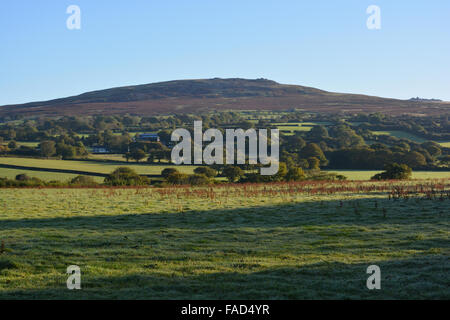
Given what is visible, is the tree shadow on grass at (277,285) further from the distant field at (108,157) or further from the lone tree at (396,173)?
the distant field at (108,157)

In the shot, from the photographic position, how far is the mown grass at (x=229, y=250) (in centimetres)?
898

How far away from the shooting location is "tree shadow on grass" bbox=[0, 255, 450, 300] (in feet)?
28.0

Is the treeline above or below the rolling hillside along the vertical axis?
below

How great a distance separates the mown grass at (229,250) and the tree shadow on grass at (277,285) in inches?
0.8

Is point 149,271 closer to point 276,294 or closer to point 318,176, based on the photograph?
point 276,294

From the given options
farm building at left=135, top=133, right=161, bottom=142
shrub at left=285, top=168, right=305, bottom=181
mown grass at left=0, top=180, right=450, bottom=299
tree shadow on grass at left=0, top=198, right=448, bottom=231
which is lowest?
shrub at left=285, top=168, right=305, bottom=181

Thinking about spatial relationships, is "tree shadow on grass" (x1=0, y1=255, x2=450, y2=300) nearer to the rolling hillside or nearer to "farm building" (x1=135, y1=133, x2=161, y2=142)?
"farm building" (x1=135, y1=133, x2=161, y2=142)

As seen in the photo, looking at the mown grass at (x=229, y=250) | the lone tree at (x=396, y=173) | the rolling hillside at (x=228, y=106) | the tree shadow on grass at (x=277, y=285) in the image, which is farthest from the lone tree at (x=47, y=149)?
the rolling hillside at (x=228, y=106)

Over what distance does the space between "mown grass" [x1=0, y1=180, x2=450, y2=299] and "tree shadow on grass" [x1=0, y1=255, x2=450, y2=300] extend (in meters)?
0.02

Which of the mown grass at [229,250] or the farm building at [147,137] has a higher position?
the farm building at [147,137]

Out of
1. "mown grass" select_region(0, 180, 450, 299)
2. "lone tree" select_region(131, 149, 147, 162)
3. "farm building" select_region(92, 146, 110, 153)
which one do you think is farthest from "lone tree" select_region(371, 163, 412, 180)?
"farm building" select_region(92, 146, 110, 153)

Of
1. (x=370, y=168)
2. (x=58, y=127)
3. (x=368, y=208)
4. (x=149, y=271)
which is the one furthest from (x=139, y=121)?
(x=149, y=271)

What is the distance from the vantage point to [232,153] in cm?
7019

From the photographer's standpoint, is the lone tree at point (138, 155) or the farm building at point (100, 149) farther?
the farm building at point (100, 149)
